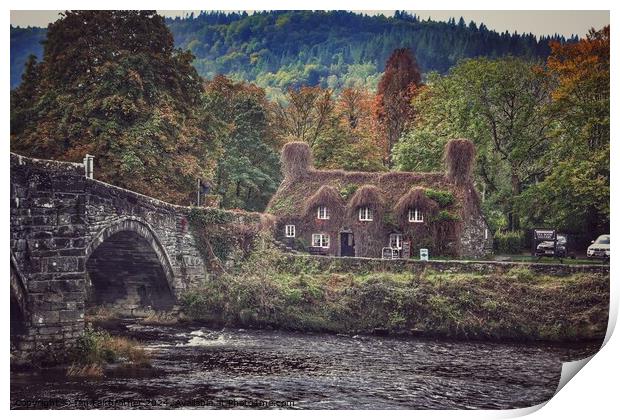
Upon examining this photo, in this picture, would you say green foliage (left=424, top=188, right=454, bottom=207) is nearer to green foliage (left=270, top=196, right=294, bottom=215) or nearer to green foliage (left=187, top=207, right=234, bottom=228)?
green foliage (left=270, top=196, right=294, bottom=215)

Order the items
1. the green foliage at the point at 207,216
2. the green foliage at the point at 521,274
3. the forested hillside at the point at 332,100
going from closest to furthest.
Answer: the forested hillside at the point at 332,100, the green foliage at the point at 521,274, the green foliage at the point at 207,216

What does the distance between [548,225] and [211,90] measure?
9147 millimetres

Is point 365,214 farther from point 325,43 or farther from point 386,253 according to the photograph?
point 325,43

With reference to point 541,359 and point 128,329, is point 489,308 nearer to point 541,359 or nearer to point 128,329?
point 541,359

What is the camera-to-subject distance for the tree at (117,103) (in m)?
16.6

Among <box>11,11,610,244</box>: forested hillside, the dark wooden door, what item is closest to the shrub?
<box>11,11,610,244</box>: forested hillside

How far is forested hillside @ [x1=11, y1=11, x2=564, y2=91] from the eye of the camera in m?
15.9

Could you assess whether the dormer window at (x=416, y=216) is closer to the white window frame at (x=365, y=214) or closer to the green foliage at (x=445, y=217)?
the green foliage at (x=445, y=217)

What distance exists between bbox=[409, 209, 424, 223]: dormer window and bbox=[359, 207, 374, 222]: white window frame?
1.10m

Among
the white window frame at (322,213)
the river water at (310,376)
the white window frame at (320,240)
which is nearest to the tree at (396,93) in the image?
the white window frame at (322,213)

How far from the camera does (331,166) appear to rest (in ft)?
78.1

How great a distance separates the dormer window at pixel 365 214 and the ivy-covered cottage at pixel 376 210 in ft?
0.09

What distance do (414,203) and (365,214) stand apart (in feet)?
4.66

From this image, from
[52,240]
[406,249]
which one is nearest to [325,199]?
[406,249]
